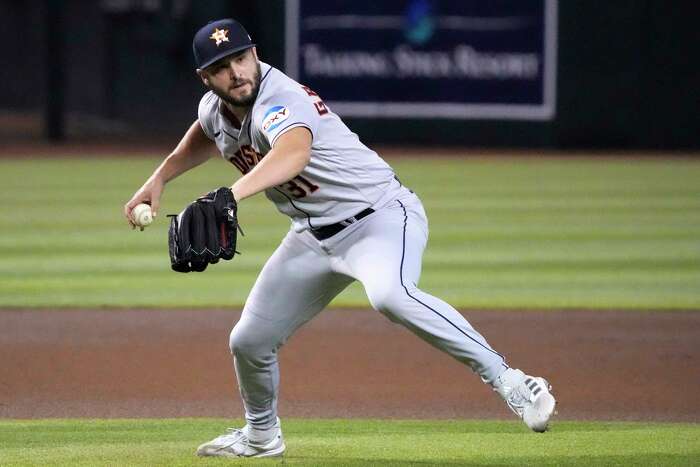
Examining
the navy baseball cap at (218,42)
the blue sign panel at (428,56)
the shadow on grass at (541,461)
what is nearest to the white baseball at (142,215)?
the navy baseball cap at (218,42)

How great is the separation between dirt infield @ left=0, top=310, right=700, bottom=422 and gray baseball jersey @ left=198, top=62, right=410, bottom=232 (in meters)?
1.70

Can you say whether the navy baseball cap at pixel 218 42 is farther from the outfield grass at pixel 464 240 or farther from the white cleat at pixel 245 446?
the outfield grass at pixel 464 240

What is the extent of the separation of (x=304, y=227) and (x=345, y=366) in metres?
2.61

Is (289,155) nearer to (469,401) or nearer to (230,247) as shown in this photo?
(230,247)

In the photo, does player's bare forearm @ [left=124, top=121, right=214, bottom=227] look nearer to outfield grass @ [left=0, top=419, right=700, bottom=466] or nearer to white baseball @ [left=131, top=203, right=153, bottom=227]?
white baseball @ [left=131, top=203, right=153, bottom=227]

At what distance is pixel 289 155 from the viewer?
4418 mm

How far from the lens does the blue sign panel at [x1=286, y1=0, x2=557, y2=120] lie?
20094 mm

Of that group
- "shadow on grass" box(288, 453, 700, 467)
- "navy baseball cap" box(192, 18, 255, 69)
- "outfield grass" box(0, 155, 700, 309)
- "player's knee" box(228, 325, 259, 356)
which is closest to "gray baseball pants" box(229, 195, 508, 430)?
"player's knee" box(228, 325, 259, 356)

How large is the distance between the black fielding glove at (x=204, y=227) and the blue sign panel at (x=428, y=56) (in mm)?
16111

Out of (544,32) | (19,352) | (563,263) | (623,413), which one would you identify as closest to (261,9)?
(544,32)

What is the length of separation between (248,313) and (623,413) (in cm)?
225

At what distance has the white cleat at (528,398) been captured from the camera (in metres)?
4.47

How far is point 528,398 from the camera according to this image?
4.48 meters

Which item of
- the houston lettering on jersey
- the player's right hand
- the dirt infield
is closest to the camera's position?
the houston lettering on jersey
